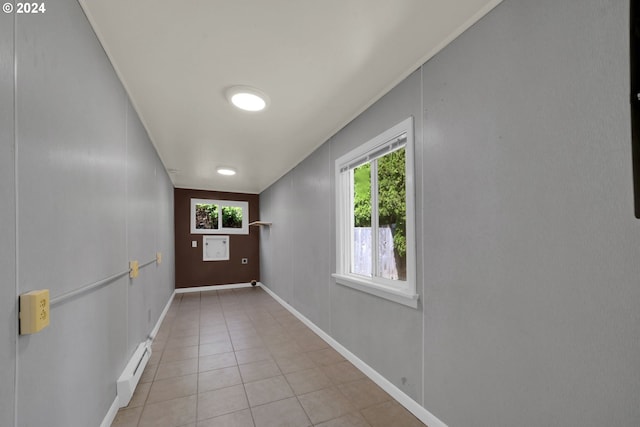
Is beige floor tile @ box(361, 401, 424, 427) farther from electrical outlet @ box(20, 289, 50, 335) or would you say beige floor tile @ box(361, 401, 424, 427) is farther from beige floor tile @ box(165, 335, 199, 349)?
beige floor tile @ box(165, 335, 199, 349)

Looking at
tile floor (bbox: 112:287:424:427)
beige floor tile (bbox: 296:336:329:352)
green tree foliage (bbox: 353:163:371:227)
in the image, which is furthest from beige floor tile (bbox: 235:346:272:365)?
green tree foliage (bbox: 353:163:371:227)

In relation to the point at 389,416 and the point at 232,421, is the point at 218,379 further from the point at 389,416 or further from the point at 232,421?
the point at 389,416

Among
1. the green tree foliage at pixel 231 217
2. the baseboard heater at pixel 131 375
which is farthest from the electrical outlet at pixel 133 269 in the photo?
the green tree foliage at pixel 231 217

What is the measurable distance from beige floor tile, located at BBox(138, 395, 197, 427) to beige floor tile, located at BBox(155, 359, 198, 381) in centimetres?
42

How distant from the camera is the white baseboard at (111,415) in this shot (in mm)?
1670

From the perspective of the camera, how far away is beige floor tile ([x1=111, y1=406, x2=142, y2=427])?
5.83 ft

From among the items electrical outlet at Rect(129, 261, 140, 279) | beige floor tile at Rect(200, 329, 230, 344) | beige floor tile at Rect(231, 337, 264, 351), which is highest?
electrical outlet at Rect(129, 261, 140, 279)

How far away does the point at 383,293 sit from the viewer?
217 cm

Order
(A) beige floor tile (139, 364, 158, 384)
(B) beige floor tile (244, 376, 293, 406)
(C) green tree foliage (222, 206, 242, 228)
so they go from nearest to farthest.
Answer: (B) beige floor tile (244, 376, 293, 406)
(A) beige floor tile (139, 364, 158, 384)
(C) green tree foliage (222, 206, 242, 228)

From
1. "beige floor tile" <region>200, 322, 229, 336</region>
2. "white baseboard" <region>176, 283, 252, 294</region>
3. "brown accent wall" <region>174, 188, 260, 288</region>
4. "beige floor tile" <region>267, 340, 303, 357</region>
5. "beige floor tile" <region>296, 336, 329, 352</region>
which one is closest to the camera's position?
"beige floor tile" <region>267, 340, 303, 357</region>

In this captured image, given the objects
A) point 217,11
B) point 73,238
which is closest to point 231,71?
point 217,11

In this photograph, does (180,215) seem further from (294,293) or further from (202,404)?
(202,404)

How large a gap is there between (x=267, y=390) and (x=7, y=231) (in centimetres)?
199

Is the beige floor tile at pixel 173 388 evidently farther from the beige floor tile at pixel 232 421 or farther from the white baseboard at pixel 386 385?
A: the white baseboard at pixel 386 385
